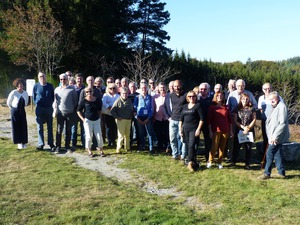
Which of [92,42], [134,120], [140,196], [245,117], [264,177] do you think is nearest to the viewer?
[140,196]

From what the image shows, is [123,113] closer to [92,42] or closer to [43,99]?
[43,99]

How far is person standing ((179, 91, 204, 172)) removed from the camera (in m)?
6.61

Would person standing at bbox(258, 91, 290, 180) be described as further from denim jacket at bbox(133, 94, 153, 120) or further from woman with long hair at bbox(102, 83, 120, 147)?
woman with long hair at bbox(102, 83, 120, 147)

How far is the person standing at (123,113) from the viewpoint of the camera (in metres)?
7.93

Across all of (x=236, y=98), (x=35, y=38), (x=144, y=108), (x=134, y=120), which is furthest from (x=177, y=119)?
(x=35, y=38)

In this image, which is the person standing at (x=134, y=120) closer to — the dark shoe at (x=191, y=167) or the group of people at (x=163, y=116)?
the group of people at (x=163, y=116)

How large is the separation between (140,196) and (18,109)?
4355mm

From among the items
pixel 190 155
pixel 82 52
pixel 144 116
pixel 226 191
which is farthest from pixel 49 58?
pixel 226 191

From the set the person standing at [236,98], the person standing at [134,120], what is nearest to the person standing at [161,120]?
the person standing at [134,120]

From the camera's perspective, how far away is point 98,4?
2469 cm

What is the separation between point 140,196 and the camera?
537cm

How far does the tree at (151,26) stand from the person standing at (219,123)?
24596 millimetres

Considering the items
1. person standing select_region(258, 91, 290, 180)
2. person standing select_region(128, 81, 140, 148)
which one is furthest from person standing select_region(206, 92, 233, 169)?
person standing select_region(128, 81, 140, 148)

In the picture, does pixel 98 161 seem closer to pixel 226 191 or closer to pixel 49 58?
pixel 226 191
